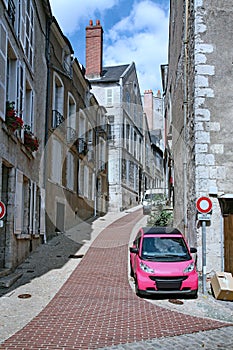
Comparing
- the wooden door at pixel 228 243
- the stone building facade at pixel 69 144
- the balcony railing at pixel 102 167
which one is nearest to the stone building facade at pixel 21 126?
the stone building facade at pixel 69 144

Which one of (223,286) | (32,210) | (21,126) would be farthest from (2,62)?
(223,286)

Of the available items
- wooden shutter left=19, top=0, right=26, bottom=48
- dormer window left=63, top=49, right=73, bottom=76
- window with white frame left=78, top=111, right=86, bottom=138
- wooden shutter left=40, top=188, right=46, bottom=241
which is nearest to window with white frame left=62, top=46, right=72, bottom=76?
dormer window left=63, top=49, right=73, bottom=76

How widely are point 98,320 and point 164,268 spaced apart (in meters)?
2.23

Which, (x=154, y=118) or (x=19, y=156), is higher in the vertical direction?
(x=154, y=118)

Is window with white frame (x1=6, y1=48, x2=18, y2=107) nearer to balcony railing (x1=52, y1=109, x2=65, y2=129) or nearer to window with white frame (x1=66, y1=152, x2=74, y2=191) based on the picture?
balcony railing (x1=52, y1=109, x2=65, y2=129)

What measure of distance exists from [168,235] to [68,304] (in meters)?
2.96

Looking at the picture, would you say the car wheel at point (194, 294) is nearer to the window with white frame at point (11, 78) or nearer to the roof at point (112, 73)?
the window with white frame at point (11, 78)

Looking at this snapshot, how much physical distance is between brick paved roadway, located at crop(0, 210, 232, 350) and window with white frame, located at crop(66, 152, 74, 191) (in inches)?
326

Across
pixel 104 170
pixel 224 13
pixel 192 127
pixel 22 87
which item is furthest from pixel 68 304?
pixel 104 170

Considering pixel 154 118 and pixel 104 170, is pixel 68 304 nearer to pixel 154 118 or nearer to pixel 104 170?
pixel 104 170

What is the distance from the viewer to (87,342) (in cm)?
574

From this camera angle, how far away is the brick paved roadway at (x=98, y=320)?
580 cm

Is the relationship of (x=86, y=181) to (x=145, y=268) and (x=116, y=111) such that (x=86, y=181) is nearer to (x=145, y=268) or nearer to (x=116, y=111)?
(x=116, y=111)

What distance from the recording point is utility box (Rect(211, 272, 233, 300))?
8484 millimetres
